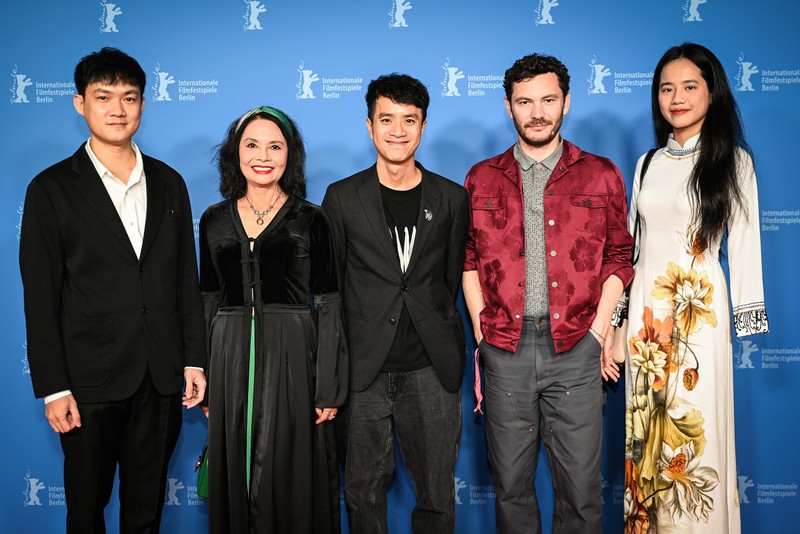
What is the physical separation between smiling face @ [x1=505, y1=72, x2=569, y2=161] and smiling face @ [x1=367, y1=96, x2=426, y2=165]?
0.39m

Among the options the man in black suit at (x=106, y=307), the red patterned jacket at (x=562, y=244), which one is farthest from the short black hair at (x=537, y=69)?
the man in black suit at (x=106, y=307)

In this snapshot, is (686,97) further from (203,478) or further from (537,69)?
(203,478)

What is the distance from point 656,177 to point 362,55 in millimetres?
1455

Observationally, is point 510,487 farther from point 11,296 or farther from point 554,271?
point 11,296

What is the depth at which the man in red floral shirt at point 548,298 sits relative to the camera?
233 cm

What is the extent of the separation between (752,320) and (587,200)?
2.61ft

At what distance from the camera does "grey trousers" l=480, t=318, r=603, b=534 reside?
233 cm

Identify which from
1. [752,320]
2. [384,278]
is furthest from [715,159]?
[384,278]

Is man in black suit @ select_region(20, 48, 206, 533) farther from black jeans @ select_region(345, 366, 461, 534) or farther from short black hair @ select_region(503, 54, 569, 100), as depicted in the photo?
short black hair @ select_region(503, 54, 569, 100)

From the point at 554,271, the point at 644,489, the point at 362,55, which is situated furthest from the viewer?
the point at 362,55

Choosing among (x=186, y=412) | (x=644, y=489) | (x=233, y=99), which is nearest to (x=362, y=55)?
(x=233, y=99)

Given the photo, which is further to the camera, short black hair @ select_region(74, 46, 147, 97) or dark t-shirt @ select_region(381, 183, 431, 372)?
dark t-shirt @ select_region(381, 183, 431, 372)

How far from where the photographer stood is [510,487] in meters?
2.38

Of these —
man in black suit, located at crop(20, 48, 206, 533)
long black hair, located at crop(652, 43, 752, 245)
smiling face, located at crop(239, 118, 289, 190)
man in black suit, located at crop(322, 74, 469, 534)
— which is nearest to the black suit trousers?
man in black suit, located at crop(20, 48, 206, 533)
